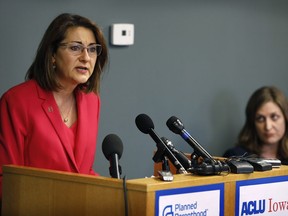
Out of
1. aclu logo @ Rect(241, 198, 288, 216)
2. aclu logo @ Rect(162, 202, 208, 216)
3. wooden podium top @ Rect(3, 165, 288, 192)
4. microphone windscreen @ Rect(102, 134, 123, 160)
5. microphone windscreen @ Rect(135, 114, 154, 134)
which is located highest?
microphone windscreen @ Rect(135, 114, 154, 134)

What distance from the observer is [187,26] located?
5.09 meters

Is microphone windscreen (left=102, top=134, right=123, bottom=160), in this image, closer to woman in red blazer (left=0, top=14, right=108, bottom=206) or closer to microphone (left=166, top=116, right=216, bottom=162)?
microphone (left=166, top=116, right=216, bottom=162)

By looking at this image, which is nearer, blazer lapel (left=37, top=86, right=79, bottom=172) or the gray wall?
blazer lapel (left=37, top=86, right=79, bottom=172)

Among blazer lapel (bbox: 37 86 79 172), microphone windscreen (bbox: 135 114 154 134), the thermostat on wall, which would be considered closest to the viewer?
microphone windscreen (bbox: 135 114 154 134)

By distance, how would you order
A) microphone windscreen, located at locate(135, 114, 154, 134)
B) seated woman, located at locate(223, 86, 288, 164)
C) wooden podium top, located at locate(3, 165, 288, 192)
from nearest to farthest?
wooden podium top, located at locate(3, 165, 288, 192) < microphone windscreen, located at locate(135, 114, 154, 134) < seated woman, located at locate(223, 86, 288, 164)

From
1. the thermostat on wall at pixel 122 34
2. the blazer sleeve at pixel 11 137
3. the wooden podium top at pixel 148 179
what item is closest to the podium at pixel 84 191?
the wooden podium top at pixel 148 179

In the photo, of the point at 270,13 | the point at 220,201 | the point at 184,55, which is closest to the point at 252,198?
the point at 220,201

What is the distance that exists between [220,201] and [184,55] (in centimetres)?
260

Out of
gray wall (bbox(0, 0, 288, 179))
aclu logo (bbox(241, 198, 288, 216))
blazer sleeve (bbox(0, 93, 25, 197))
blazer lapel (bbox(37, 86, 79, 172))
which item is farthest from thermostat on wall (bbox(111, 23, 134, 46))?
aclu logo (bbox(241, 198, 288, 216))

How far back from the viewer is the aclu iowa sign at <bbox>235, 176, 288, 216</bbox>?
2643mm

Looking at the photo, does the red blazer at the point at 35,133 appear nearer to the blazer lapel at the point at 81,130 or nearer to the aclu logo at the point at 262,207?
the blazer lapel at the point at 81,130

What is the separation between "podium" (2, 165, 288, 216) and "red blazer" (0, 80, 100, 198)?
349 millimetres

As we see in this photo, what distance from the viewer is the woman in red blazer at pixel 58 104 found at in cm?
311

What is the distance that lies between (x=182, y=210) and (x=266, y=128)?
2.76 meters
